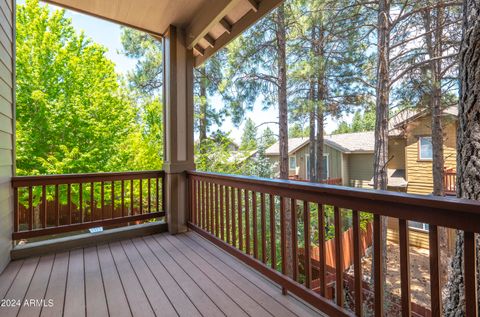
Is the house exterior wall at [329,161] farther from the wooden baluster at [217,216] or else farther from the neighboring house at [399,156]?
the wooden baluster at [217,216]

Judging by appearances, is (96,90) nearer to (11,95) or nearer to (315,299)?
(11,95)

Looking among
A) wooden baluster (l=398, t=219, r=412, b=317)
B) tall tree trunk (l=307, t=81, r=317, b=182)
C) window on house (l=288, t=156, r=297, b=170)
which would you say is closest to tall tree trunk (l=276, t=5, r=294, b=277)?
tall tree trunk (l=307, t=81, r=317, b=182)

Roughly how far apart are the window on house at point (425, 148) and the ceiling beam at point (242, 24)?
744 centimetres

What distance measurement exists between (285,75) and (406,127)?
414 centimetres

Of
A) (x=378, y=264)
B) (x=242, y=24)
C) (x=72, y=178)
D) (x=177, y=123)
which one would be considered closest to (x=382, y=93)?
(x=242, y=24)

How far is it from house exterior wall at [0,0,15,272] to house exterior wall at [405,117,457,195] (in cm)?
908

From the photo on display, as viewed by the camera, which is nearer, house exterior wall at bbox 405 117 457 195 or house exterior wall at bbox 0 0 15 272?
house exterior wall at bbox 0 0 15 272

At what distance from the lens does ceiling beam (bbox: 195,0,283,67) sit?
263 centimetres

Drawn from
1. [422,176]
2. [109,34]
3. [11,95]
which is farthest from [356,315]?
[109,34]

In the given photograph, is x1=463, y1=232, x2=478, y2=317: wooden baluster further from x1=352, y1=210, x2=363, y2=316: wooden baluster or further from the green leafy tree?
→ the green leafy tree

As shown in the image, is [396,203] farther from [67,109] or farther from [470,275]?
[67,109]

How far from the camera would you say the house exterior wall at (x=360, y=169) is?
35.5 feet

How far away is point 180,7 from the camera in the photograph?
3188mm

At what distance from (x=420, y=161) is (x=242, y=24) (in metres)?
7.95
